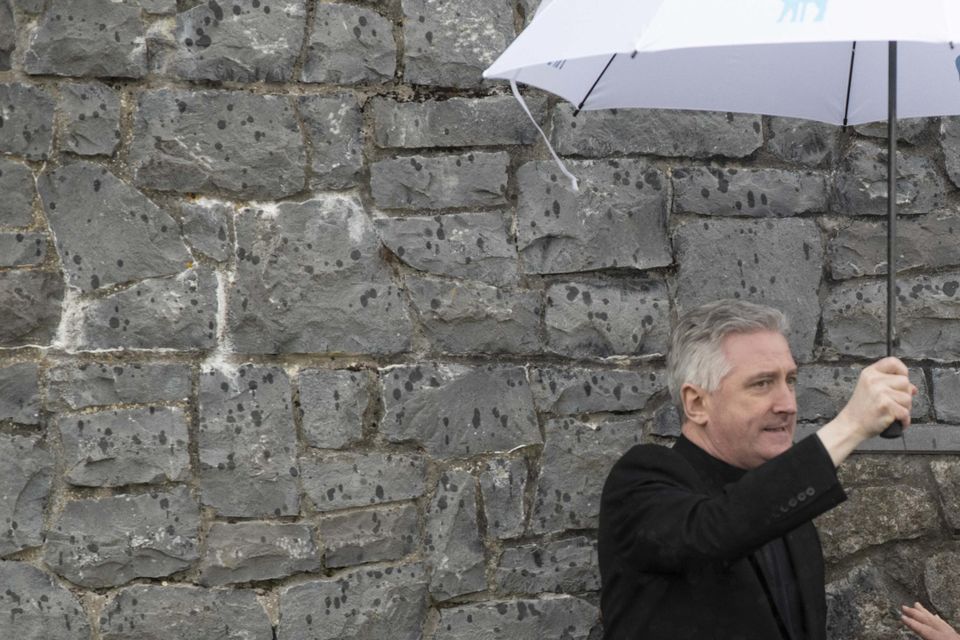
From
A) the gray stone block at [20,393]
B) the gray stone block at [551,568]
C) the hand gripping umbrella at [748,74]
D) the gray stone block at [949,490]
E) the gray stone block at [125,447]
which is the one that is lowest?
the gray stone block at [551,568]

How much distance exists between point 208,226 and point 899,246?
185 centimetres

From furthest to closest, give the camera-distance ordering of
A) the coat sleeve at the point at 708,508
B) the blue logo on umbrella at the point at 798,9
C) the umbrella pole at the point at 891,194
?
the umbrella pole at the point at 891,194, the coat sleeve at the point at 708,508, the blue logo on umbrella at the point at 798,9

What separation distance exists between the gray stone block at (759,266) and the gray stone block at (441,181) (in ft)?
1.69

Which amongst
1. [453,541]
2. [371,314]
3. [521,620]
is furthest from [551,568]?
[371,314]

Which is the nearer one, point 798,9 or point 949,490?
point 798,9

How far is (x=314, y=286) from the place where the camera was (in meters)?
3.17

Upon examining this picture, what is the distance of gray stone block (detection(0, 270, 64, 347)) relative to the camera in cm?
298

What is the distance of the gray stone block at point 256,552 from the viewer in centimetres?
309

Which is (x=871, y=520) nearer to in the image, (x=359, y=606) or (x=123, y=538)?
(x=359, y=606)

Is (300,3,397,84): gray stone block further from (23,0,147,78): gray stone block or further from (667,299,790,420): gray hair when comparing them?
(667,299,790,420): gray hair

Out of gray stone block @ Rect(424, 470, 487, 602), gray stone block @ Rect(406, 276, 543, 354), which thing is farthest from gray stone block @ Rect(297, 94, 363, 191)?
gray stone block @ Rect(424, 470, 487, 602)

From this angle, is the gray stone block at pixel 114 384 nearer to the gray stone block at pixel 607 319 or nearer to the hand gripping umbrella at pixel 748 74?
the gray stone block at pixel 607 319

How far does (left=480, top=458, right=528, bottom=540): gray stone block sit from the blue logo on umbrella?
148 centimetres

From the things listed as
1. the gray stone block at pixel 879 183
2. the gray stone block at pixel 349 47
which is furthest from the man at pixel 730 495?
the gray stone block at pixel 349 47
